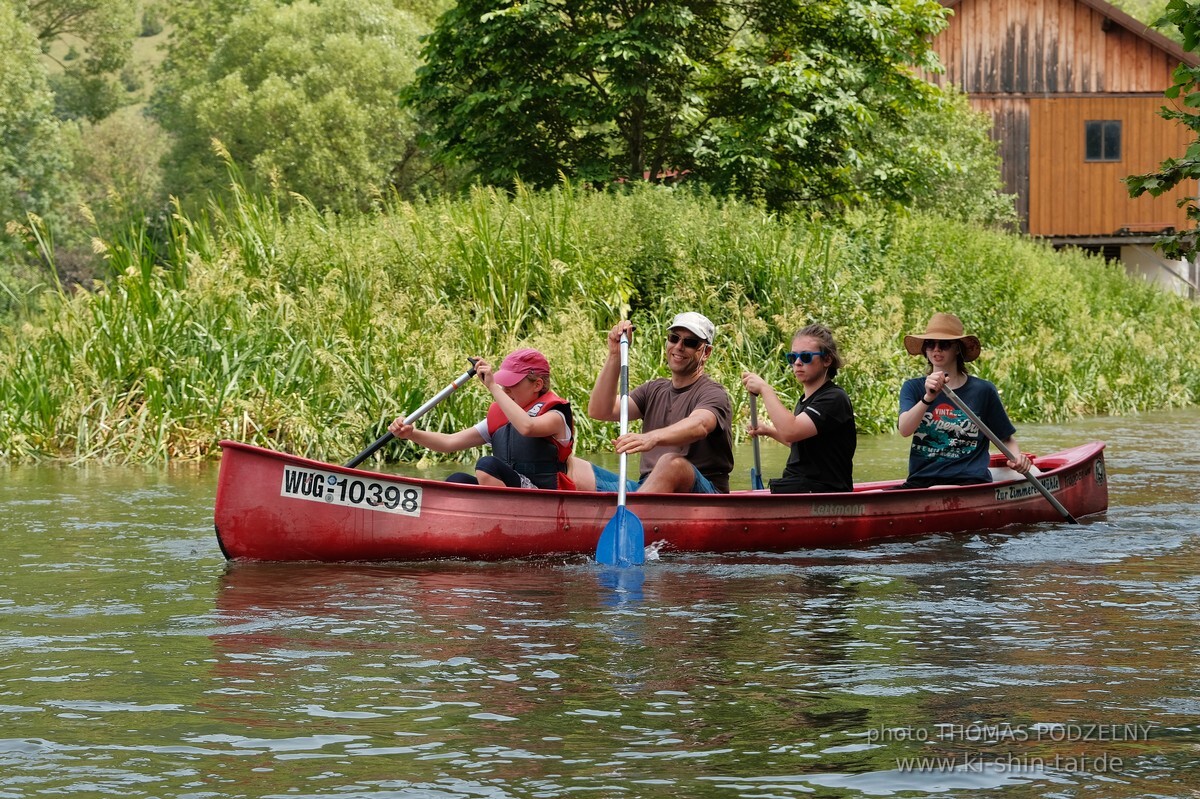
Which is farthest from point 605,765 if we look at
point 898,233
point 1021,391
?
point 898,233

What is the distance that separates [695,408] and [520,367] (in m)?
0.97

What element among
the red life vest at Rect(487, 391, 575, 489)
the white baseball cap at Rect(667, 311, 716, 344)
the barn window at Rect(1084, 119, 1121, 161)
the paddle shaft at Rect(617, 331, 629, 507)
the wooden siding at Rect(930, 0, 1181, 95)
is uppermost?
the wooden siding at Rect(930, 0, 1181, 95)

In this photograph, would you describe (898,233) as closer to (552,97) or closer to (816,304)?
(816,304)

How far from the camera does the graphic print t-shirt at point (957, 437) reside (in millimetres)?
9836

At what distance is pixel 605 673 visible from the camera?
5.87 m

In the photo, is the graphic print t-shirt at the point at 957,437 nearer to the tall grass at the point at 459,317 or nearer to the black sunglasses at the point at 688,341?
the black sunglasses at the point at 688,341

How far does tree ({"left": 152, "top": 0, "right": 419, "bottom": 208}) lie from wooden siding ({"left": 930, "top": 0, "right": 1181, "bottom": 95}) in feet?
44.7

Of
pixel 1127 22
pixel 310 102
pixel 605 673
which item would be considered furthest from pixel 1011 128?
pixel 605 673

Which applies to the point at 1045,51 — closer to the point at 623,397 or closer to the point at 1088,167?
the point at 1088,167

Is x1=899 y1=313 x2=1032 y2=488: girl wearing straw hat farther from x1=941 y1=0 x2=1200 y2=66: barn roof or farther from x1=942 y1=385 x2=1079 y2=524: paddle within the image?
x1=941 y1=0 x2=1200 y2=66: barn roof

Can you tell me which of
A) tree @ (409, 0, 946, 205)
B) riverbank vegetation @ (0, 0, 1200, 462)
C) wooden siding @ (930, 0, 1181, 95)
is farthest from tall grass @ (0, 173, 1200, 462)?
wooden siding @ (930, 0, 1181, 95)

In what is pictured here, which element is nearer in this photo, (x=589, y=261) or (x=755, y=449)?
(x=755, y=449)

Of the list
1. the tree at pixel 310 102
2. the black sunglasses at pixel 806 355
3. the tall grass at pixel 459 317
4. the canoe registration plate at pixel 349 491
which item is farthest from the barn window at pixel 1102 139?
the canoe registration plate at pixel 349 491

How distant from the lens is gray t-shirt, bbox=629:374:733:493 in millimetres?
8859
